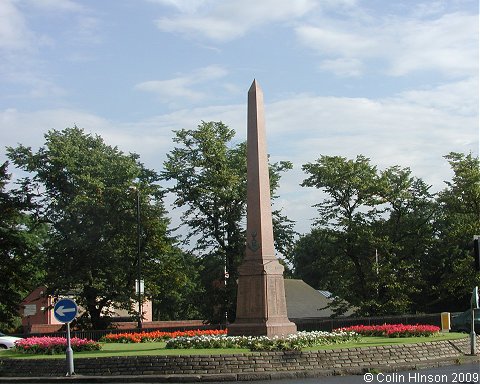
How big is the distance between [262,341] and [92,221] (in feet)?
85.6

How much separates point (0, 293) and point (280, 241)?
19.3 m

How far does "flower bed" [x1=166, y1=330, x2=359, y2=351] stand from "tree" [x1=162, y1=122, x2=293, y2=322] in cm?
2307

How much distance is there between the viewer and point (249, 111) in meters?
25.6

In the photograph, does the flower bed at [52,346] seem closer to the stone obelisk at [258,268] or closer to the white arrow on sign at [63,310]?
the white arrow on sign at [63,310]

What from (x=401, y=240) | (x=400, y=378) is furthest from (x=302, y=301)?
Answer: (x=400, y=378)

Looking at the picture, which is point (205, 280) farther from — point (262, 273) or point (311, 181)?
point (262, 273)

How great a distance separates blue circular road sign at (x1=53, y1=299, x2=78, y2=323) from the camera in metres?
20.1

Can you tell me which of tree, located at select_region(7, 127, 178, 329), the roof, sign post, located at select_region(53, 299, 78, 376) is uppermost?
tree, located at select_region(7, 127, 178, 329)

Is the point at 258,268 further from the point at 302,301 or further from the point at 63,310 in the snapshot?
the point at 302,301

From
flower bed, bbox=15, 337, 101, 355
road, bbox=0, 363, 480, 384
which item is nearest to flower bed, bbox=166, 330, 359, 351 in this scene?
road, bbox=0, 363, 480, 384

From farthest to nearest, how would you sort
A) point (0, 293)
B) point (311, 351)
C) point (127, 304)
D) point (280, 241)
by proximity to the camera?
point (280, 241) → point (127, 304) → point (0, 293) → point (311, 351)

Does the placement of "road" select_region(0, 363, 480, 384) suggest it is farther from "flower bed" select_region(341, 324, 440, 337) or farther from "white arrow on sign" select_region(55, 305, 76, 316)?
"flower bed" select_region(341, 324, 440, 337)

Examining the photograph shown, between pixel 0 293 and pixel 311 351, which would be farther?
pixel 0 293

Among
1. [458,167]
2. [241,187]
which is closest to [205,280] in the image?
[241,187]
